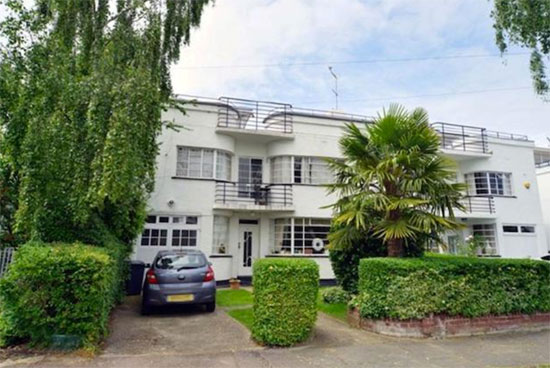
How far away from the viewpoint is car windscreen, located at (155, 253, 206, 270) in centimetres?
880

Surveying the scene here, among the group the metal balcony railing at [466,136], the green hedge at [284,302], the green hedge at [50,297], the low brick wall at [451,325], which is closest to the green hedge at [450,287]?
the low brick wall at [451,325]

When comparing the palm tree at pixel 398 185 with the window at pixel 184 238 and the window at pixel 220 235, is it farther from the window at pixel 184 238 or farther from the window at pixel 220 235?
the window at pixel 184 238

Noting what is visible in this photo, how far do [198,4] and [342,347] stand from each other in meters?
9.73

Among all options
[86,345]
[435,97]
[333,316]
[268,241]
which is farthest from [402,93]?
[86,345]

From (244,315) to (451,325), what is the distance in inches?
186

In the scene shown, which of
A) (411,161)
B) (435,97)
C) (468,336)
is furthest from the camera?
(435,97)

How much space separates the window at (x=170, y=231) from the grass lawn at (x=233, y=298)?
2.67 m

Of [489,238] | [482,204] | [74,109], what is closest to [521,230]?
[489,238]

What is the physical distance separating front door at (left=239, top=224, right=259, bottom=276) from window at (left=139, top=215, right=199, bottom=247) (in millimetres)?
2284

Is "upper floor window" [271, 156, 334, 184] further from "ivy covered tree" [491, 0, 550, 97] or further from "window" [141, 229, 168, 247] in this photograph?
"ivy covered tree" [491, 0, 550, 97]

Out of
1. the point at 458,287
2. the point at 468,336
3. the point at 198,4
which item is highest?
the point at 198,4

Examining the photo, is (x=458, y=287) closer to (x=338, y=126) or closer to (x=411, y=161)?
(x=411, y=161)

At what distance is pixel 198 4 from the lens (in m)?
9.99

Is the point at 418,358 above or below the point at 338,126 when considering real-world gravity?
below
